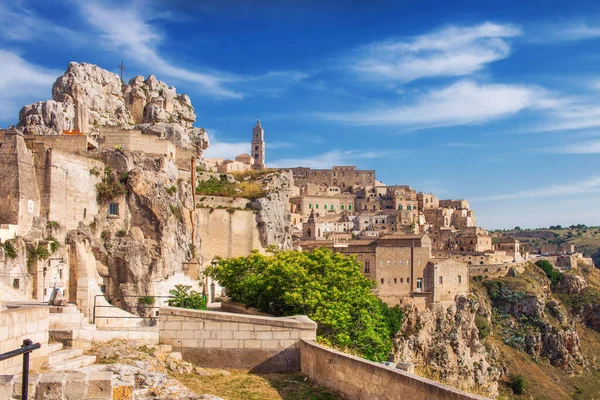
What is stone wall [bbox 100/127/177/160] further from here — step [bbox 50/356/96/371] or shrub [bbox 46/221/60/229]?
step [bbox 50/356/96/371]

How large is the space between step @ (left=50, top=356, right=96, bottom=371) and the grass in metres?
1.57

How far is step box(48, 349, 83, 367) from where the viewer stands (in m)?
9.80

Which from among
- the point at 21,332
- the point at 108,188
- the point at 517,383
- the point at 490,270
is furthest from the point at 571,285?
the point at 21,332

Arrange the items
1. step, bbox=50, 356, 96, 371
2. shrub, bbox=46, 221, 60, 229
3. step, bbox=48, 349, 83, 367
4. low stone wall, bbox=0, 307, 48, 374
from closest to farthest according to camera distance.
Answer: low stone wall, bbox=0, 307, 48, 374 < step, bbox=50, 356, 96, 371 < step, bbox=48, 349, 83, 367 < shrub, bbox=46, 221, 60, 229

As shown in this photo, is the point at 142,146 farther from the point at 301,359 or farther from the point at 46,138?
the point at 301,359

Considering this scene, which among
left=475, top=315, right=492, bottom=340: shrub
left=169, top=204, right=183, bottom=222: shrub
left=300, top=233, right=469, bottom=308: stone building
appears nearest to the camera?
left=169, top=204, right=183, bottom=222: shrub

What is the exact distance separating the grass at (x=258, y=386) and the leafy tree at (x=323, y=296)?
7717 mm

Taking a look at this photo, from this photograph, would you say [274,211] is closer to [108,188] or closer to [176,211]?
[176,211]

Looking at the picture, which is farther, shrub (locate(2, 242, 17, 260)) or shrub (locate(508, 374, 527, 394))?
shrub (locate(508, 374, 527, 394))

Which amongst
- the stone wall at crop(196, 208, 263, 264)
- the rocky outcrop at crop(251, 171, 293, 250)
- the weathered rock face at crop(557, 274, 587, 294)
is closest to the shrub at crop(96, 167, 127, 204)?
the stone wall at crop(196, 208, 263, 264)

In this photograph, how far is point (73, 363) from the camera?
9.83 metres

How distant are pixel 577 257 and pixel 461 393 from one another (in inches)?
4151

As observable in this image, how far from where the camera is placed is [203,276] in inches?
1377

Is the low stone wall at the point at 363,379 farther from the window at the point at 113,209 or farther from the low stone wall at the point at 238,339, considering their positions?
the window at the point at 113,209
